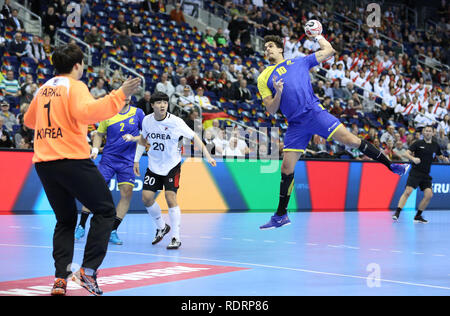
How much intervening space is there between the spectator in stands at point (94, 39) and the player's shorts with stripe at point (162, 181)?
1119cm

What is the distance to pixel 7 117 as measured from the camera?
15.9 meters

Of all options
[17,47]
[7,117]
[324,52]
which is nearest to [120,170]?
[324,52]

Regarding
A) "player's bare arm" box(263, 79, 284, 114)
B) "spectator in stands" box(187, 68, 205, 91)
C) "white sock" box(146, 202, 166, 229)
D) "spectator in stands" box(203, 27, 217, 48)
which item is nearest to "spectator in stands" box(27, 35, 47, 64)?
"spectator in stands" box(187, 68, 205, 91)

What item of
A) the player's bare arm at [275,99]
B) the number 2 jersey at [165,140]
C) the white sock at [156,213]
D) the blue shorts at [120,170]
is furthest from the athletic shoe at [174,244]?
the player's bare arm at [275,99]

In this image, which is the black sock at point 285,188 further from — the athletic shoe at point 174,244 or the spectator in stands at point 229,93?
the spectator in stands at point 229,93

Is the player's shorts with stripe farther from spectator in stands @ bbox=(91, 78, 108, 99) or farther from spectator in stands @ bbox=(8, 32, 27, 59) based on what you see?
spectator in stands @ bbox=(8, 32, 27, 59)

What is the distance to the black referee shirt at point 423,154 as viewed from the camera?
16.3 meters

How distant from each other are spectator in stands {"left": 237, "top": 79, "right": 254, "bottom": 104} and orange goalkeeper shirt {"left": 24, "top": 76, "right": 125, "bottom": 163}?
15969mm

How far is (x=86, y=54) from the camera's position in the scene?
20.7 metres

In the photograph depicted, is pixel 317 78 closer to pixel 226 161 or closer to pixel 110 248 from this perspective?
pixel 226 161

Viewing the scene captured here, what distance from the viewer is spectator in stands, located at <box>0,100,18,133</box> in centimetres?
1570

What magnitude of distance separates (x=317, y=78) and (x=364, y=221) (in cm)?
1108

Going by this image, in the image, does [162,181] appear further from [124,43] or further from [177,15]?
[177,15]

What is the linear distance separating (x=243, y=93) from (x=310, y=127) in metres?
12.9
